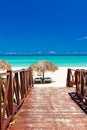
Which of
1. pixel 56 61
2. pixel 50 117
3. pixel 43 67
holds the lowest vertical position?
pixel 50 117

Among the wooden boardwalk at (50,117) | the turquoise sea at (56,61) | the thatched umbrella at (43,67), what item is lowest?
the wooden boardwalk at (50,117)

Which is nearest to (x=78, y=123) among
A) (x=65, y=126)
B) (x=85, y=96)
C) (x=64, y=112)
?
(x=65, y=126)

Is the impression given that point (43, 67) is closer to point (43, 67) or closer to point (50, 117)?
point (43, 67)

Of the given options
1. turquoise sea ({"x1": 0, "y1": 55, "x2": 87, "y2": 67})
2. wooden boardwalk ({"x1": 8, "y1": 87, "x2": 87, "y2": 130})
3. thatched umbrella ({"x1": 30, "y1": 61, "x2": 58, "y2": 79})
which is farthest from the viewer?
turquoise sea ({"x1": 0, "y1": 55, "x2": 87, "y2": 67})

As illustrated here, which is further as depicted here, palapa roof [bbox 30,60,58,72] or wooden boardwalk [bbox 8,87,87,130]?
palapa roof [bbox 30,60,58,72]

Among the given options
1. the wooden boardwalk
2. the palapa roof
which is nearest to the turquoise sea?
the palapa roof

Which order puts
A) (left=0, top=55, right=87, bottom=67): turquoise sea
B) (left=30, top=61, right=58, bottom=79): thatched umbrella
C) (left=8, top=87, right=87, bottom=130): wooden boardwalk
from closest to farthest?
(left=8, top=87, right=87, bottom=130): wooden boardwalk < (left=30, top=61, right=58, bottom=79): thatched umbrella < (left=0, top=55, right=87, bottom=67): turquoise sea

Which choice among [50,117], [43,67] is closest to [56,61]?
[43,67]

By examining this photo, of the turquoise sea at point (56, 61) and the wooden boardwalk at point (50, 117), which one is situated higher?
the turquoise sea at point (56, 61)

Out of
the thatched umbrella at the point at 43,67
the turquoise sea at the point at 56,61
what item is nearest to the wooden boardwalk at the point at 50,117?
the thatched umbrella at the point at 43,67

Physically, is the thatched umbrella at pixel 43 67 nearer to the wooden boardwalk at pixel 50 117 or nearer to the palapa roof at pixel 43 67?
the palapa roof at pixel 43 67

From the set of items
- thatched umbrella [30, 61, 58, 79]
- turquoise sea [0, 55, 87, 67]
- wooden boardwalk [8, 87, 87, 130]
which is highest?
turquoise sea [0, 55, 87, 67]

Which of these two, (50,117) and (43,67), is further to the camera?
(43,67)

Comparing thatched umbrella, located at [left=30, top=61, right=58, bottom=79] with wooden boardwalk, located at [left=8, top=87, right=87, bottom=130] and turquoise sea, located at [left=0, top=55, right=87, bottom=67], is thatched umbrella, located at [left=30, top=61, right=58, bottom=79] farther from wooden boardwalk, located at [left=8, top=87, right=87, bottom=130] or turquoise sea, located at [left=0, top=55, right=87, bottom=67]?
turquoise sea, located at [left=0, top=55, right=87, bottom=67]
